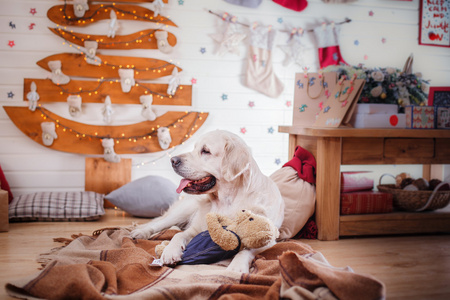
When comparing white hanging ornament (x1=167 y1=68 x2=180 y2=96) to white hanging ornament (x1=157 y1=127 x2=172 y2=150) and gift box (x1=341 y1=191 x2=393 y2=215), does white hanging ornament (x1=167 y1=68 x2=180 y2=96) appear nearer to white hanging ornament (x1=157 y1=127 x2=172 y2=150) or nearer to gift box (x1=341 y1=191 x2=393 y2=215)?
white hanging ornament (x1=157 y1=127 x2=172 y2=150)

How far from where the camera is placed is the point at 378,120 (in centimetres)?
281

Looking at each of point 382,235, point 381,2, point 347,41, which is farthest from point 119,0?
point 382,235

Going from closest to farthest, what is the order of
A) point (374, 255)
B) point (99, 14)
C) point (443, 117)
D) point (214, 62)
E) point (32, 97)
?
point (374, 255) → point (443, 117) → point (32, 97) → point (99, 14) → point (214, 62)

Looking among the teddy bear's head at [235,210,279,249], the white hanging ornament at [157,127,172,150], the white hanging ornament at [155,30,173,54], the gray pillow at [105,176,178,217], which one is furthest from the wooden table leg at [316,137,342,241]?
the white hanging ornament at [155,30,173,54]

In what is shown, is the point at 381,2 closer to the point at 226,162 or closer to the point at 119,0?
the point at 119,0

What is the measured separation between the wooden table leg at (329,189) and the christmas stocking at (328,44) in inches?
62.6

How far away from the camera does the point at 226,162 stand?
2.07 meters

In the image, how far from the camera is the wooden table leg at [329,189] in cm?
264

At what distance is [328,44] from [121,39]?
1921 millimetres

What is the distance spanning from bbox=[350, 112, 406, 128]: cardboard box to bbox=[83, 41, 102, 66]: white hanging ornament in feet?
7.19

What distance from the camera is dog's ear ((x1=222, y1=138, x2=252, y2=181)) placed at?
2.06 meters

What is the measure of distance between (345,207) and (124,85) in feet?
6.87

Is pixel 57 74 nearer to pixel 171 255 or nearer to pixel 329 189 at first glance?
pixel 171 255

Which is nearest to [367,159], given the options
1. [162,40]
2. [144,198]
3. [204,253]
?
[204,253]
